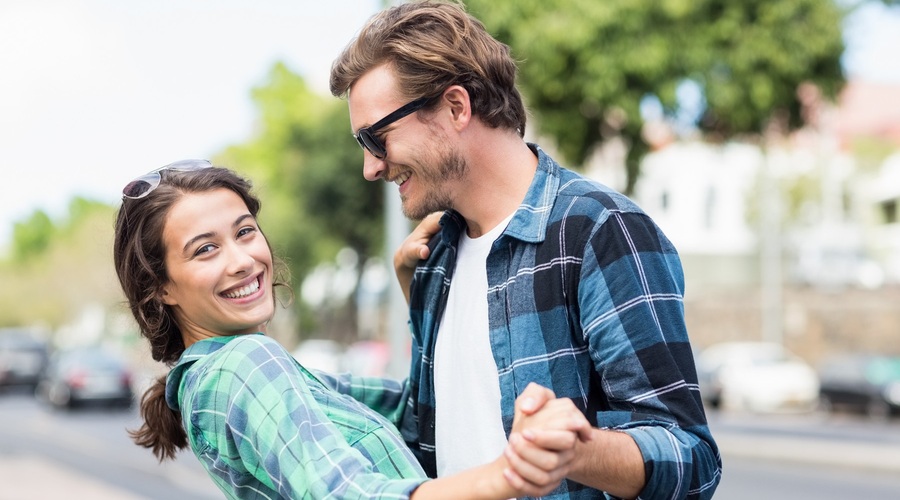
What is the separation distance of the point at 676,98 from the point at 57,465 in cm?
870

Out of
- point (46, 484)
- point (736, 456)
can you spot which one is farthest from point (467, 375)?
point (736, 456)

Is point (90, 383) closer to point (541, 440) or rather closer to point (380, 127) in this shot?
point (380, 127)

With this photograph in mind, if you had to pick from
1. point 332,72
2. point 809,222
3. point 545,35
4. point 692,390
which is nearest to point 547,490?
point 692,390

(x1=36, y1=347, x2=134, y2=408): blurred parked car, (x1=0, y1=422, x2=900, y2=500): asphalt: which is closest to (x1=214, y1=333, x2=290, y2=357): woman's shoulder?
(x1=0, y1=422, x2=900, y2=500): asphalt

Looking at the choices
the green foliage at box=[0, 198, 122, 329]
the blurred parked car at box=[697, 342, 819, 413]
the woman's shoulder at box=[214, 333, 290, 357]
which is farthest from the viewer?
the green foliage at box=[0, 198, 122, 329]

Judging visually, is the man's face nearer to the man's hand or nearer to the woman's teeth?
the woman's teeth

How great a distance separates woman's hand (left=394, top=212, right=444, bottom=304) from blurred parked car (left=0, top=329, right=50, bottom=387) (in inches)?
1246

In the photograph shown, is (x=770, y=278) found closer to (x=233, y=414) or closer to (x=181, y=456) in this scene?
(x=181, y=456)

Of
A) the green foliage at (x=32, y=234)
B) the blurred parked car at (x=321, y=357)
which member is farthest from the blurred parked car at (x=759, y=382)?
the green foliage at (x=32, y=234)

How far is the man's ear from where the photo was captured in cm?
245

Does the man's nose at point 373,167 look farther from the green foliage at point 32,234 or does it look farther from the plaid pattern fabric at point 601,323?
the green foliage at point 32,234

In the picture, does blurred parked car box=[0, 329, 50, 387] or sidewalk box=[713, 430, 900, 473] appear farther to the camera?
blurred parked car box=[0, 329, 50, 387]

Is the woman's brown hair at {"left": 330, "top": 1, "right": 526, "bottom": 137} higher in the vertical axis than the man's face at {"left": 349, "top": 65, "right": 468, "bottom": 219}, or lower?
higher

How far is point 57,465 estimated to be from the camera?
13.8 m
